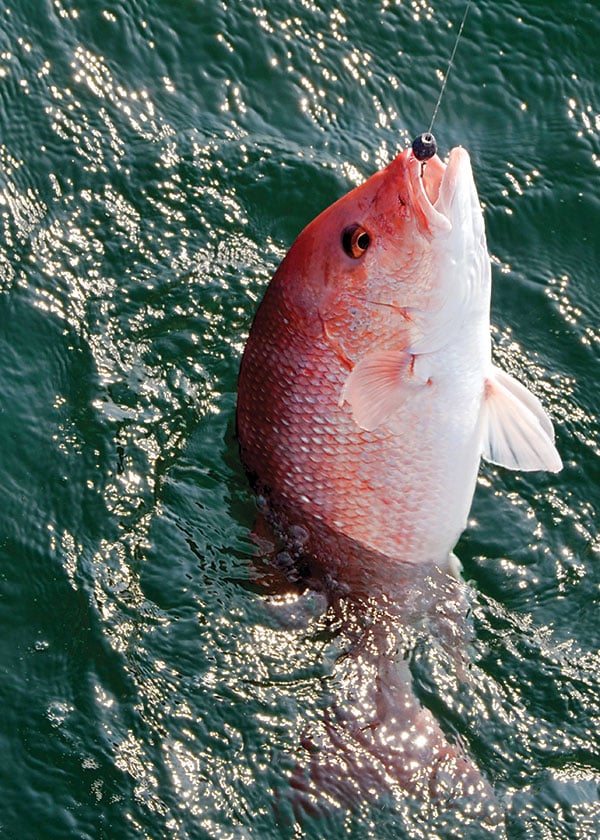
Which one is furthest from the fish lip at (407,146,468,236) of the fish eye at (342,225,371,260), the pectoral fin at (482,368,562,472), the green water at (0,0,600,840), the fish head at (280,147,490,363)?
the green water at (0,0,600,840)

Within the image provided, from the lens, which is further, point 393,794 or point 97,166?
point 97,166

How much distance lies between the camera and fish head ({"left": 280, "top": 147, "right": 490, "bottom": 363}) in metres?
4.17

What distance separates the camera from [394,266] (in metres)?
4.25

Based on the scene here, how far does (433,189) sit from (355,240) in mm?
312

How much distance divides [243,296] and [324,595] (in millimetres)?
1686

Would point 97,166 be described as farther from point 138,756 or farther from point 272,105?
point 138,756

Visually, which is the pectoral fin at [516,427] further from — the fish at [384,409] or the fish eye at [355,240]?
the fish eye at [355,240]

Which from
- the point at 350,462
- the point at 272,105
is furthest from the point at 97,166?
the point at 350,462

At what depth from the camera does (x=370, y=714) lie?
4242 millimetres

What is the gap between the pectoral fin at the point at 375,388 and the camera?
4.19 meters

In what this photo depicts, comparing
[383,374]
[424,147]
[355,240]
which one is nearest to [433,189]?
[424,147]

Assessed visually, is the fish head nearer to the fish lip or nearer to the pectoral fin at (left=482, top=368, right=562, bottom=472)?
the fish lip

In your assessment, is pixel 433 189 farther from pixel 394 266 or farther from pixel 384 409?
pixel 384 409

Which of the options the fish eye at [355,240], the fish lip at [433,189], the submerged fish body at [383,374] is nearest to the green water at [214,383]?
the submerged fish body at [383,374]
